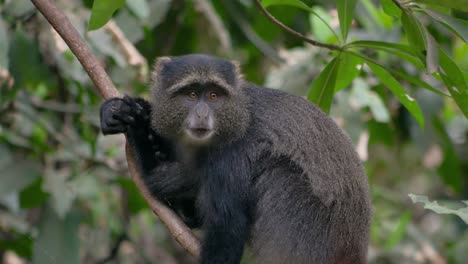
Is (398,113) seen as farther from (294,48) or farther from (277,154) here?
(277,154)

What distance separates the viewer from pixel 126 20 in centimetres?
634

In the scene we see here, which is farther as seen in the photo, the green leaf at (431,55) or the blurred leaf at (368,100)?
the blurred leaf at (368,100)

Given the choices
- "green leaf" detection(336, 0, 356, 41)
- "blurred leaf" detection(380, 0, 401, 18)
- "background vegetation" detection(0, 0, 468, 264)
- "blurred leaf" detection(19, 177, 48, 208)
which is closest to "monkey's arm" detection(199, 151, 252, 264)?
"background vegetation" detection(0, 0, 468, 264)

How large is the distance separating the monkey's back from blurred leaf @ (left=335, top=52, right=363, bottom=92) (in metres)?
0.27

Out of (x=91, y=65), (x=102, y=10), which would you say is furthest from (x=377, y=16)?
(x=102, y=10)

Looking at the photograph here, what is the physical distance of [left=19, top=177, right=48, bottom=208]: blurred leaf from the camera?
262 inches

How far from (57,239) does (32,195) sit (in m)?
0.49

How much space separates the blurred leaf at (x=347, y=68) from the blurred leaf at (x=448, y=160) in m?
2.87

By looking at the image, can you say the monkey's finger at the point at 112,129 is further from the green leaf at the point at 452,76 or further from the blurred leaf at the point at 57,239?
the green leaf at the point at 452,76

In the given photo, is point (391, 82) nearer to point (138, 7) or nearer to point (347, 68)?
point (347, 68)

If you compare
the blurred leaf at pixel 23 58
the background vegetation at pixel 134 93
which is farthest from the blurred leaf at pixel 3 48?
the blurred leaf at pixel 23 58

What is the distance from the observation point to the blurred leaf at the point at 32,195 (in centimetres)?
664

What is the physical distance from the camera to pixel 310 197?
4816 mm

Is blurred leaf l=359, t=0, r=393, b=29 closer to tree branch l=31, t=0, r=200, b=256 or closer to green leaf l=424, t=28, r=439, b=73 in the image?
green leaf l=424, t=28, r=439, b=73
